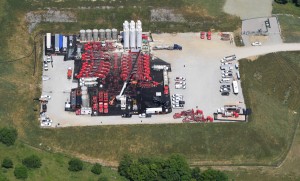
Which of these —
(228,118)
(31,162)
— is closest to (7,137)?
(31,162)

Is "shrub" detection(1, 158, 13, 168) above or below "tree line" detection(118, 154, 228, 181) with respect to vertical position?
above

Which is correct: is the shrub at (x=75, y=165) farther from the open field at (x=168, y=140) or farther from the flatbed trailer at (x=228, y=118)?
the flatbed trailer at (x=228, y=118)

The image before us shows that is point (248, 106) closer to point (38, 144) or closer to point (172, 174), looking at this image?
point (172, 174)

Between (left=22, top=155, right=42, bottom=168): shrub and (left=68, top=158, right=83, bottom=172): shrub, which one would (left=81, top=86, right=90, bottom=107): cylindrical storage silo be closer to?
(left=68, top=158, right=83, bottom=172): shrub

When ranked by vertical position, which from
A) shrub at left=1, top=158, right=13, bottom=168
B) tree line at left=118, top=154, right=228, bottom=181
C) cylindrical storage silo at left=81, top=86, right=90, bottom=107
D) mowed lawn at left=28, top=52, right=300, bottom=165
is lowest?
tree line at left=118, top=154, right=228, bottom=181

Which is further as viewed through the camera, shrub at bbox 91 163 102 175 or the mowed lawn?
the mowed lawn

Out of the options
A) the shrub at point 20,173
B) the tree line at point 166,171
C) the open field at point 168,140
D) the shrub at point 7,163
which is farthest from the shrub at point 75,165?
the shrub at point 7,163

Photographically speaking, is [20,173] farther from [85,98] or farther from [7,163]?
[85,98]

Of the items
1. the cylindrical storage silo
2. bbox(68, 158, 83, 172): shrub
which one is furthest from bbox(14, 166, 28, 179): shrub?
the cylindrical storage silo
